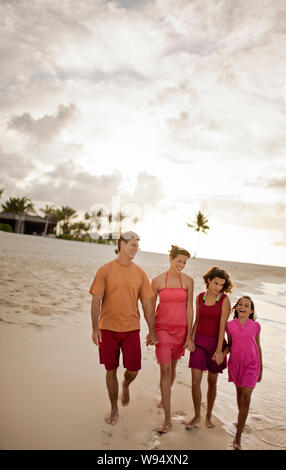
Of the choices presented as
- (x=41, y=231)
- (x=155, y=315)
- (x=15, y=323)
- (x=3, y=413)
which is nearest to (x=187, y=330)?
(x=155, y=315)

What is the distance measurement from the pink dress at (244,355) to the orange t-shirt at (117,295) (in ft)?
3.52

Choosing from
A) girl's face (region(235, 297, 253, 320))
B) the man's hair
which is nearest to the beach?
girl's face (region(235, 297, 253, 320))

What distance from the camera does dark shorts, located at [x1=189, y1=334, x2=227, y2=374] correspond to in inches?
142

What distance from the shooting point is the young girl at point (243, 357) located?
333 centimetres

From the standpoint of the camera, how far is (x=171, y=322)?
149 inches

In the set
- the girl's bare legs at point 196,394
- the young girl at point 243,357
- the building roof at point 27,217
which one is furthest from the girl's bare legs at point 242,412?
the building roof at point 27,217

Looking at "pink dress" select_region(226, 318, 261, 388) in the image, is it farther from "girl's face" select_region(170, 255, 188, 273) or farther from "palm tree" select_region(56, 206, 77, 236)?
"palm tree" select_region(56, 206, 77, 236)

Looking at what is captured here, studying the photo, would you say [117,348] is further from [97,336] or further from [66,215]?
[66,215]

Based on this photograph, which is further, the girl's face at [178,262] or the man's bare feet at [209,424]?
the girl's face at [178,262]

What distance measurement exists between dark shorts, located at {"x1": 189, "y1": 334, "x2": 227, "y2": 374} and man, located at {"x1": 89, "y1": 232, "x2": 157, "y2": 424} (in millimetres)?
505

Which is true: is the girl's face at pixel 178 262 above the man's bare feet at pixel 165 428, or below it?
above

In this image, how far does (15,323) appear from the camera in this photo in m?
6.46

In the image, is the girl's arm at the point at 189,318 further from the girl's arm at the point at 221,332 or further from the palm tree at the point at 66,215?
the palm tree at the point at 66,215

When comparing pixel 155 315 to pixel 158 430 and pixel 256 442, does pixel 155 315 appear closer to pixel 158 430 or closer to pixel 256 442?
pixel 158 430
